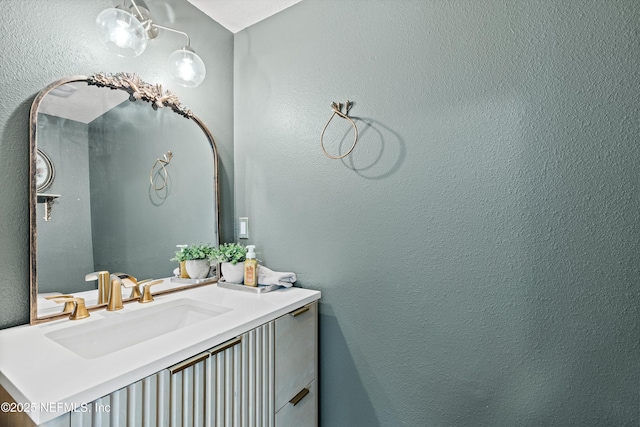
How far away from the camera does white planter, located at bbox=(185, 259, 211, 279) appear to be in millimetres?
1505

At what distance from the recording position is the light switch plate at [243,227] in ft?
5.70

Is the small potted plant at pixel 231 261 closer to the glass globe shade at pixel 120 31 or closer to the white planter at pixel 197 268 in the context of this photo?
the white planter at pixel 197 268

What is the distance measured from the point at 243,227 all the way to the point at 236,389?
938 mm

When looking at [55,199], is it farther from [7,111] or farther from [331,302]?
[331,302]

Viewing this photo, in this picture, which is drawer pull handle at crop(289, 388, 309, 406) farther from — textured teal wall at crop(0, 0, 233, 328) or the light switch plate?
textured teal wall at crop(0, 0, 233, 328)

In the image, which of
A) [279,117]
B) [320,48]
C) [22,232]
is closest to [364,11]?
[320,48]

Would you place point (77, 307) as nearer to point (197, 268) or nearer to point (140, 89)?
point (197, 268)

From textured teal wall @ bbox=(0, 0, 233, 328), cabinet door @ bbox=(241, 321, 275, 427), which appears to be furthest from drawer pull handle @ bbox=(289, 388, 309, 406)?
textured teal wall @ bbox=(0, 0, 233, 328)

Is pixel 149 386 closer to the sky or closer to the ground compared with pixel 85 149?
closer to the ground

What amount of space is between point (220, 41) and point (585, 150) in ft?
5.98

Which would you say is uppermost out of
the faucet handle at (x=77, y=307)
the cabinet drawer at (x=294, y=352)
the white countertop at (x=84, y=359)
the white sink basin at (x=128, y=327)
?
the faucet handle at (x=77, y=307)

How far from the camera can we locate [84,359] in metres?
0.74

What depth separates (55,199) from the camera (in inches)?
41.7

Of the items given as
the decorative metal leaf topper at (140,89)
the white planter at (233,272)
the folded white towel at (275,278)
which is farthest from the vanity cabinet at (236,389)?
the decorative metal leaf topper at (140,89)
